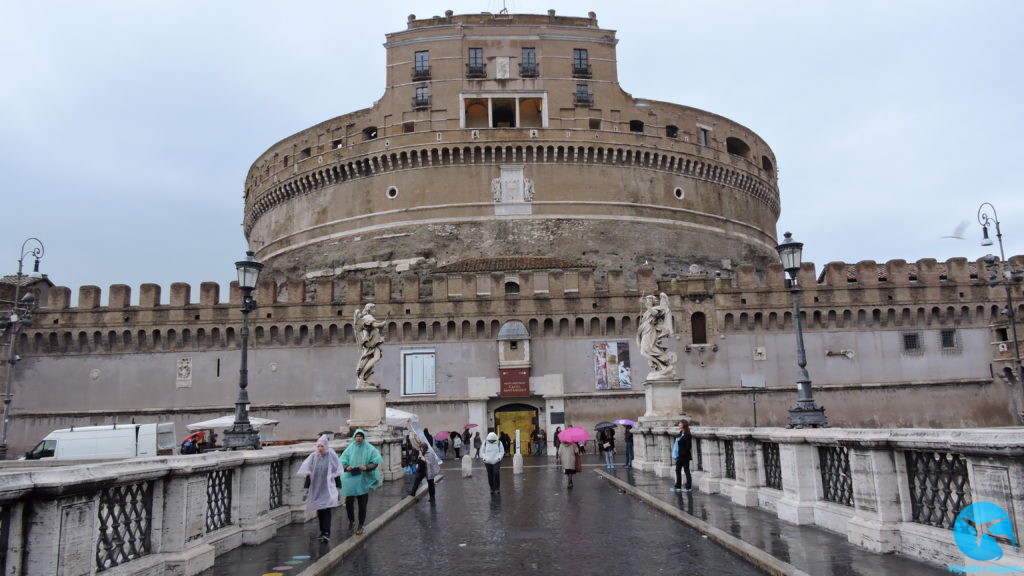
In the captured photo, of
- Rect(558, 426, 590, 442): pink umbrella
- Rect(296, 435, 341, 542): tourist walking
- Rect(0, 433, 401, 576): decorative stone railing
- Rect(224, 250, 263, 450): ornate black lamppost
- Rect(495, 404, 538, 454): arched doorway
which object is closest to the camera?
Rect(0, 433, 401, 576): decorative stone railing

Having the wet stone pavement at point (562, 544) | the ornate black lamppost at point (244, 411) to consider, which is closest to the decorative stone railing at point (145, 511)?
the wet stone pavement at point (562, 544)

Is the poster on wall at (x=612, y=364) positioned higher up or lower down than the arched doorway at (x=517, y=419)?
higher up

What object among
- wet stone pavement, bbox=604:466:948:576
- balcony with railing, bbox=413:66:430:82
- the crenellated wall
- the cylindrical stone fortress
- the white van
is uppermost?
balcony with railing, bbox=413:66:430:82

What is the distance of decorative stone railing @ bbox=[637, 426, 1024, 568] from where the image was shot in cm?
498

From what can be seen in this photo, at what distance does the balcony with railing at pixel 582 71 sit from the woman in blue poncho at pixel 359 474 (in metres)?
36.8

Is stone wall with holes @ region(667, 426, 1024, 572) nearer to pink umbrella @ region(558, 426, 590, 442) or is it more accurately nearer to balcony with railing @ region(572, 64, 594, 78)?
pink umbrella @ region(558, 426, 590, 442)

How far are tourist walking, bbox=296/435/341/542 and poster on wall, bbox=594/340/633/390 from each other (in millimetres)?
23529

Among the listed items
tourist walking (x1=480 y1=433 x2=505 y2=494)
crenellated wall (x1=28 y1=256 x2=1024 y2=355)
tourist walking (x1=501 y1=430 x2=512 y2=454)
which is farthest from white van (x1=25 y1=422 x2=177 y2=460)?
tourist walking (x1=480 y1=433 x2=505 y2=494)

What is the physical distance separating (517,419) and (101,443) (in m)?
16.0

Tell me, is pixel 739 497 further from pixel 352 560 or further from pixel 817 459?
pixel 352 560

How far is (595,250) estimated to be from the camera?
135ft

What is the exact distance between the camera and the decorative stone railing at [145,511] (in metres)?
→ 4.51

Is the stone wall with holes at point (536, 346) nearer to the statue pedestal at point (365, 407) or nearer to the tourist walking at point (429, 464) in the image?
the statue pedestal at point (365, 407)

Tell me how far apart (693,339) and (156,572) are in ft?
94.5
